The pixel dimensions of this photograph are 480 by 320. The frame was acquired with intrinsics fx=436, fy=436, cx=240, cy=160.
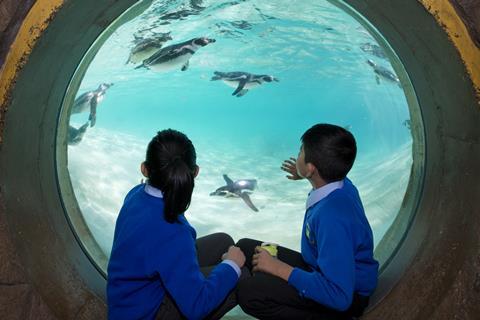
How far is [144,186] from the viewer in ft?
7.84

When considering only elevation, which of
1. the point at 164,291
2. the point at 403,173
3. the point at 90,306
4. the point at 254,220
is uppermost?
the point at 164,291

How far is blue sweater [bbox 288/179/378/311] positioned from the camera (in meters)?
2.21

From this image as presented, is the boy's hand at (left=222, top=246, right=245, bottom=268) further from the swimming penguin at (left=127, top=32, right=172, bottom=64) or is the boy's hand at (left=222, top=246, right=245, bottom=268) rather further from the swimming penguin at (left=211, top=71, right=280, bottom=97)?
the swimming penguin at (left=211, top=71, right=280, bottom=97)

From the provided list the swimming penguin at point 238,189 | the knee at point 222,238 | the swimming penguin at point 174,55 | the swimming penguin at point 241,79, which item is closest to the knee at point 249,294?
the knee at point 222,238

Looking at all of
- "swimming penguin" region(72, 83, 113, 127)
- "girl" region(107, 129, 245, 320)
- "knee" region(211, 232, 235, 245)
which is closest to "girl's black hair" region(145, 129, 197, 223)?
"girl" region(107, 129, 245, 320)

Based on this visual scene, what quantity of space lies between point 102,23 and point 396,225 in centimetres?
247

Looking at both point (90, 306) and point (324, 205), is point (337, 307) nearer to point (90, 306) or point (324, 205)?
point (324, 205)

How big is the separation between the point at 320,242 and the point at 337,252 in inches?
5.1

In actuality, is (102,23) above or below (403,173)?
above

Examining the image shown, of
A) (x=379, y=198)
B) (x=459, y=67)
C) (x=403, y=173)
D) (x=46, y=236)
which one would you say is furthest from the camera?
(x=403, y=173)

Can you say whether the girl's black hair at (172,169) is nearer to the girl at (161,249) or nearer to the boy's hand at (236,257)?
the girl at (161,249)

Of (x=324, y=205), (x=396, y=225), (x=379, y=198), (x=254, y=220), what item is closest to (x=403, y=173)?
(x=379, y=198)

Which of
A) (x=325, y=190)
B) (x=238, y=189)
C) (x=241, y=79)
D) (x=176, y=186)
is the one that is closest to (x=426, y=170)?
(x=325, y=190)

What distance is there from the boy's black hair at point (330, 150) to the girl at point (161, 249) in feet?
2.32
